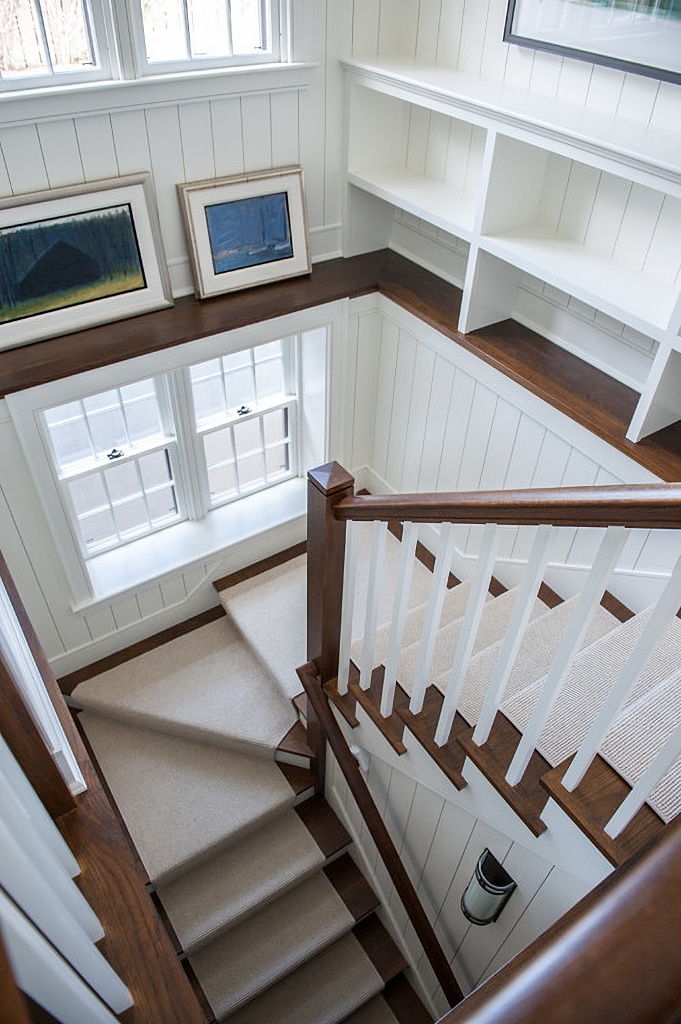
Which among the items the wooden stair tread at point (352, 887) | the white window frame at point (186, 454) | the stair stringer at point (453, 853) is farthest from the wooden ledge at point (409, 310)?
the wooden stair tread at point (352, 887)

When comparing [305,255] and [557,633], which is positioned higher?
[305,255]

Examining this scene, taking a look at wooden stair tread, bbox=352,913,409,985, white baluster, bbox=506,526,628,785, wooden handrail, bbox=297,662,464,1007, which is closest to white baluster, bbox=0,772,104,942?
white baluster, bbox=506,526,628,785

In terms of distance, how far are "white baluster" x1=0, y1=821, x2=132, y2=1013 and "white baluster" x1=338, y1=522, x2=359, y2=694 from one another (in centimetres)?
119

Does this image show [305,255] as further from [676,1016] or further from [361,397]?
[676,1016]

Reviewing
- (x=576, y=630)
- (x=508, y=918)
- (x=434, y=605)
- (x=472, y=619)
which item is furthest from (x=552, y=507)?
(x=508, y=918)

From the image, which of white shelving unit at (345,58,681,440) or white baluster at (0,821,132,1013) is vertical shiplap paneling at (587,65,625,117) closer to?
white shelving unit at (345,58,681,440)

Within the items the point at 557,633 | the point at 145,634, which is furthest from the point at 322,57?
the point at 145,634

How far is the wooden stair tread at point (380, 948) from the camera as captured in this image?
2.92 m

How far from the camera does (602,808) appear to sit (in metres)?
1.37

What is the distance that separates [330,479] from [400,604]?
0.41 m

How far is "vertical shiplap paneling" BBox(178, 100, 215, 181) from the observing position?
2.58 meters

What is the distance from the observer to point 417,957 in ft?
9.34

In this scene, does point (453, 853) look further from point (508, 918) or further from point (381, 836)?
point (381, 836)

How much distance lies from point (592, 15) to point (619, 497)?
6.19 ft
